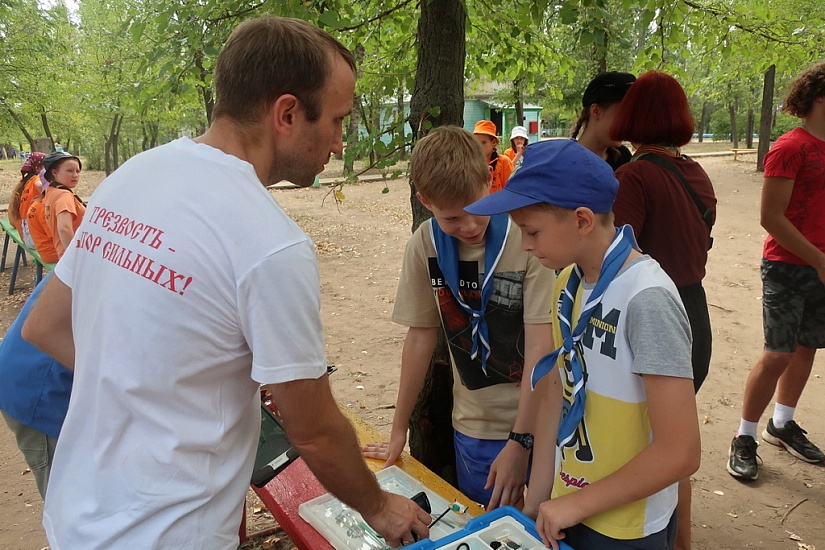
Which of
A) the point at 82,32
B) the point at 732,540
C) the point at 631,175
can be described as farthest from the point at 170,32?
the point at 82,32

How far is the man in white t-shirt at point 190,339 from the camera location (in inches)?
47.3

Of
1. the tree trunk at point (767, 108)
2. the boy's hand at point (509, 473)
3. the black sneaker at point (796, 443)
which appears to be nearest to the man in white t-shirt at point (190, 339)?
the boy's hand at point (509, 473)

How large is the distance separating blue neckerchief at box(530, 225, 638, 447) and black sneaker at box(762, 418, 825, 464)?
9.24ft

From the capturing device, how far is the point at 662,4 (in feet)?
12.2

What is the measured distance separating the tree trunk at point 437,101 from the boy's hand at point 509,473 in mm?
936

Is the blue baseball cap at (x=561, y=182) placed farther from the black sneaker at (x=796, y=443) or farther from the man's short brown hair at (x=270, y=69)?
the black sneaker at (x=796, y=443)

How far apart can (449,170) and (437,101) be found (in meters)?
1.06

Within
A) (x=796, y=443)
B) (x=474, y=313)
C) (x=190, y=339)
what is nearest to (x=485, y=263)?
(x=474, y=313)

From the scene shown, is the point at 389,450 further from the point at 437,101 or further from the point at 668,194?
the point at 437,101

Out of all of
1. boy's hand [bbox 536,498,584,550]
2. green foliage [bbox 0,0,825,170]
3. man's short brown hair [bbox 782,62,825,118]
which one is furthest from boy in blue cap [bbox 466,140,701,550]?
man's short brown hair [bbox 782,62,825,118]

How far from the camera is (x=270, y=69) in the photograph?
1389mm

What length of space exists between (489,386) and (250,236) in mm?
1276

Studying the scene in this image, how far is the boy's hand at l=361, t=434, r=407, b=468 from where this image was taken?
90.5 inches

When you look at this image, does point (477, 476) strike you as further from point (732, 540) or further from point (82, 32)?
point (82, 32)
